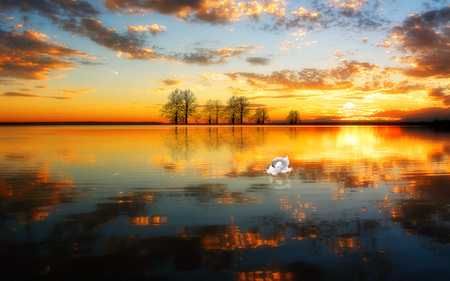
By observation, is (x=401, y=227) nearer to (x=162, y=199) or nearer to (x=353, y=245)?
(x=353, y=245)

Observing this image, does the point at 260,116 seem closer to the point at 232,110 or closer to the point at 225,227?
the point at 232,110

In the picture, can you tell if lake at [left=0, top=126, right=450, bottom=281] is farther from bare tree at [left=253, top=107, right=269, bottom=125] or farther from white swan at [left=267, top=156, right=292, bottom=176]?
bare tree at [left=253, top=107, right=269, bottom=125]

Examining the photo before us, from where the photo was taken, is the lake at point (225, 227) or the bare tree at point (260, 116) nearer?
the lake at point (225, 227)

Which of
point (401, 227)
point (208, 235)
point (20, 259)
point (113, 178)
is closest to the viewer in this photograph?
point (20, 259)

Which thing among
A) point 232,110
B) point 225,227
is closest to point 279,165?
point 225,227

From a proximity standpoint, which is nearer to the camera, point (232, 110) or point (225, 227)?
point (225, 227)

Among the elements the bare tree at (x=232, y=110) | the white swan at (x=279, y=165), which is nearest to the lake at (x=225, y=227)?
the white swan at (x=279, y=165)

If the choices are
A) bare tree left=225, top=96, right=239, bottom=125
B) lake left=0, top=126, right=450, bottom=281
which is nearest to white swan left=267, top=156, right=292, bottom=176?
lake left=0, top=126, right=450, bottom=281

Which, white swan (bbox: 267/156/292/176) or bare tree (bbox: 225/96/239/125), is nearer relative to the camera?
white swan (bbox: 267/156/292/176)

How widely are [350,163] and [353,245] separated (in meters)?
14.2

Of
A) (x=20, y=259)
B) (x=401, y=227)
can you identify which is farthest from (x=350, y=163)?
(x=20, y=259)

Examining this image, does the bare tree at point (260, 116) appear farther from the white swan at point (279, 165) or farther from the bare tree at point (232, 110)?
the white swan at point (279, 165)

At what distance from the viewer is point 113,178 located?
593 inches

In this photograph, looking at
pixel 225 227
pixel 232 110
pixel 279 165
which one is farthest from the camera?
pixel 232 110
